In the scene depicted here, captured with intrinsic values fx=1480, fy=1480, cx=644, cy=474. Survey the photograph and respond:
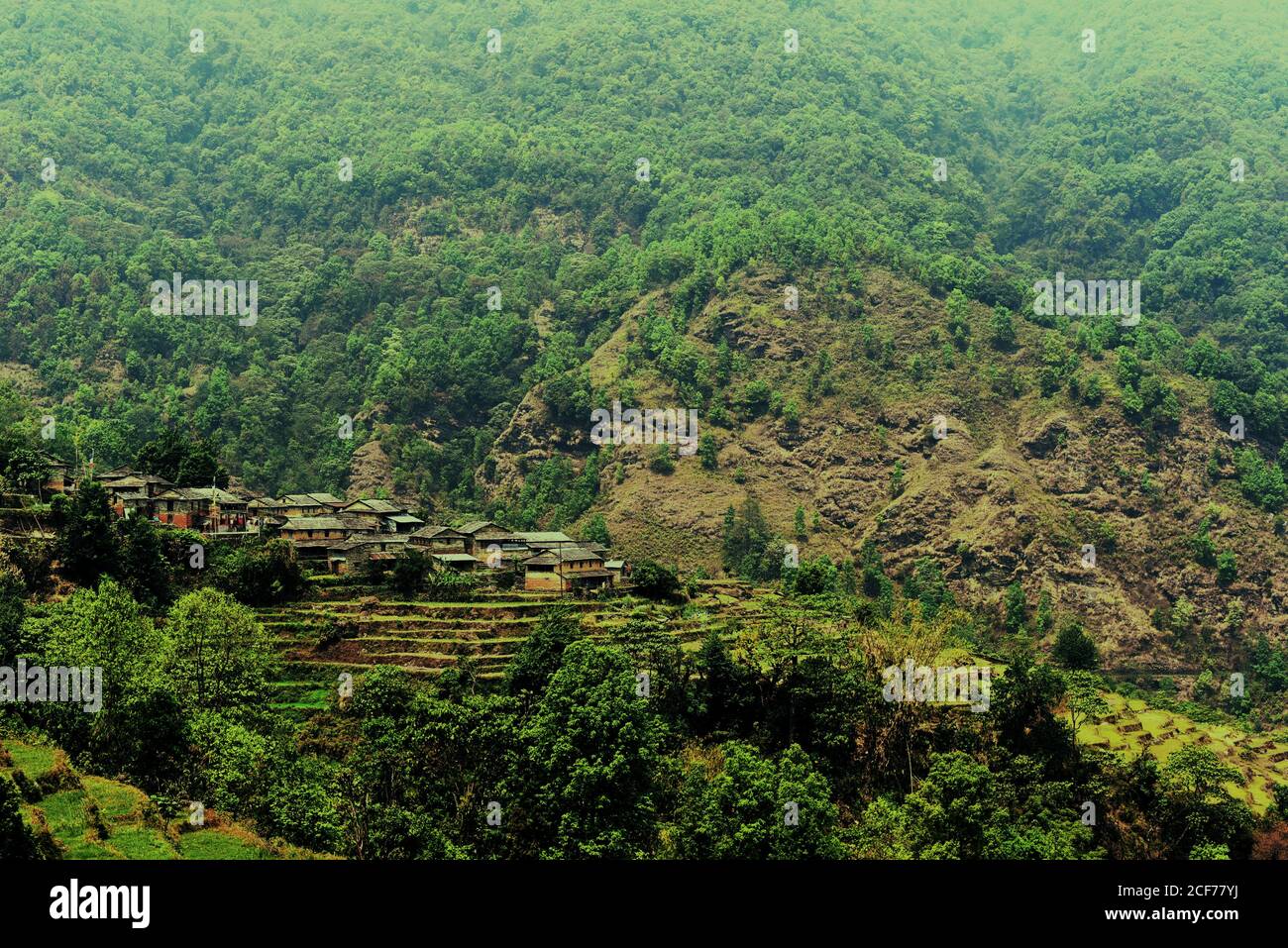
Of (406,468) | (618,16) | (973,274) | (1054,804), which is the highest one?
(618,16)

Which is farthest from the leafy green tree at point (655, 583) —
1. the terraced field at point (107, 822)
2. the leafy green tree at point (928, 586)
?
the terraced field at point (107, 822)

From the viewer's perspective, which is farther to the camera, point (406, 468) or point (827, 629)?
point (406, 468)

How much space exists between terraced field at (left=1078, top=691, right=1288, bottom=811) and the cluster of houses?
893 inches

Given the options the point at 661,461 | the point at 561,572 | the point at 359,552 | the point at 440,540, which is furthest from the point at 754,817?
the point at 661,461

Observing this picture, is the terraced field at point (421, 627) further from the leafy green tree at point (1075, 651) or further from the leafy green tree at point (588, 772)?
the leafy green tree at point (1075, 651)

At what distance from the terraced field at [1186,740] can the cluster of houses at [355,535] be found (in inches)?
893

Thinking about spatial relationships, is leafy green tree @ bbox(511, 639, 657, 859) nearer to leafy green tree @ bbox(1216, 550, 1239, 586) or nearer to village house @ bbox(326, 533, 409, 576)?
village house @ bbox(326, 533, 409, 576)

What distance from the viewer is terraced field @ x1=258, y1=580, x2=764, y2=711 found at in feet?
176

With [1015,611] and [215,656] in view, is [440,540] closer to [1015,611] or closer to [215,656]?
[215,656]

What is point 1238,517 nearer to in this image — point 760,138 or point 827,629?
point 827,629
